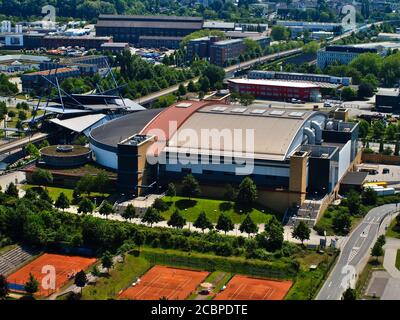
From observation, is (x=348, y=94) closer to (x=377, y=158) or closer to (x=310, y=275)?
(x=377, y=158)

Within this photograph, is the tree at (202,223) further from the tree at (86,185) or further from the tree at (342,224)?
the tree at (86,185)

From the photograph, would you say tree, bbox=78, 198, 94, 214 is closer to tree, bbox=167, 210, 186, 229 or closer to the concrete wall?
tree, bbox=167, 210, 186, 229

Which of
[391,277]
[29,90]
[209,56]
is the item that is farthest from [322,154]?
[209,56]

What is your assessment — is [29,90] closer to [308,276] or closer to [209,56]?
[209,56]

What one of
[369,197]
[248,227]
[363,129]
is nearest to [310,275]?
[248,227]

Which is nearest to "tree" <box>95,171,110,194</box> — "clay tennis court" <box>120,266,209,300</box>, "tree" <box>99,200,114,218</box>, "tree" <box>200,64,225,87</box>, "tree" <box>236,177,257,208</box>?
"tree" <box>99,200,114,218</box>
